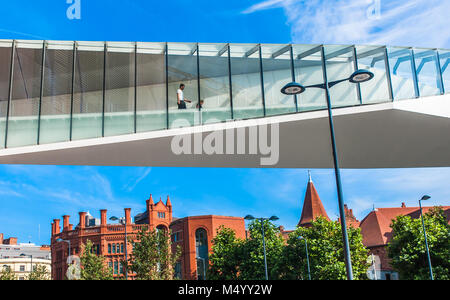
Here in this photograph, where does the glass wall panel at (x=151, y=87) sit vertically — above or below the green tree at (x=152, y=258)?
above

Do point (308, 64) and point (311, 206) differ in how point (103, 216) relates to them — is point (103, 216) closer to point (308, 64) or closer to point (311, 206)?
point (311, 206)

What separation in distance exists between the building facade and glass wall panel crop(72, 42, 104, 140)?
4100 inches

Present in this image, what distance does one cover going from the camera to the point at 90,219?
362 ft

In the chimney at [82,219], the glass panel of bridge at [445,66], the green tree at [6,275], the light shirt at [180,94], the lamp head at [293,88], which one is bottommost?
the green tree at [6,275]

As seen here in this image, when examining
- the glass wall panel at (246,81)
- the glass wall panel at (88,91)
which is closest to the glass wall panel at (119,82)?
the glass wall panel at (88,91)

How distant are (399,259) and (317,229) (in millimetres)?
10235

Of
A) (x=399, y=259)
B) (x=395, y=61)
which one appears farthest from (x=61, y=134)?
(x=399, y=259)

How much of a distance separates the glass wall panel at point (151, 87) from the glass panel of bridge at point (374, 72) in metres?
9.13

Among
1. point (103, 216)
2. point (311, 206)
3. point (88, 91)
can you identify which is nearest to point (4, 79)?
point (88, 91)

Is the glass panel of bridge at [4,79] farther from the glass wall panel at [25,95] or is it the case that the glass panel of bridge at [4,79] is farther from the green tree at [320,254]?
the green tree at [320,254]

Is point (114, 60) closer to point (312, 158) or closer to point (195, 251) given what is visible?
point (312, 158)

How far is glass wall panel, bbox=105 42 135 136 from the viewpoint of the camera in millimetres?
20641

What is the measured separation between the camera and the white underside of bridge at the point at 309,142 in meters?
20.0

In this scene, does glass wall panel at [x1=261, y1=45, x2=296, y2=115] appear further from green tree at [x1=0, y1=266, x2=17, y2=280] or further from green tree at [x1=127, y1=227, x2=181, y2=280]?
green tree at [x1=0, y1=266, x2=17, y2=280]
